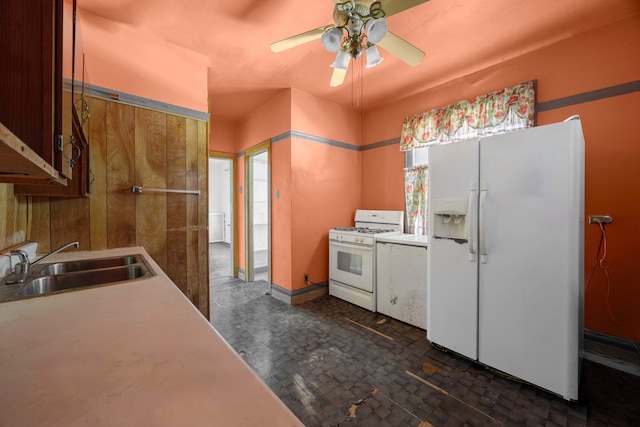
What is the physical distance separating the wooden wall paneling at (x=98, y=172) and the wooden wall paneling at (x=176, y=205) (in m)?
0.44

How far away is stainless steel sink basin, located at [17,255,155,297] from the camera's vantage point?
50.0 inches

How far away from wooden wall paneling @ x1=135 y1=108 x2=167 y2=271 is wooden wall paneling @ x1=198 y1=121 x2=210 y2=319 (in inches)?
11.5

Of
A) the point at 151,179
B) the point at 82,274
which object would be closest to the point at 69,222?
the point at 151,179

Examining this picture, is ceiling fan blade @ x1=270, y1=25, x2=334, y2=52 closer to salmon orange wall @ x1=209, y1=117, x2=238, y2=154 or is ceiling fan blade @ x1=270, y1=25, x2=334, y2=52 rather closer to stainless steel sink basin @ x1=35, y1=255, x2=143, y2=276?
stainless steel sink basin @ x1=35, y1=255, x2=143, y2=276

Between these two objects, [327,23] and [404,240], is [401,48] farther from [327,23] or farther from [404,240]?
[404,240]

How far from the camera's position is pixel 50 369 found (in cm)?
58

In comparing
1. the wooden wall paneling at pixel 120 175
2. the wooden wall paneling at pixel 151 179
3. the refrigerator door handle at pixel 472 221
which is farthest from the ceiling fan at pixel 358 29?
the wooden wall paneling at pixel 120 175

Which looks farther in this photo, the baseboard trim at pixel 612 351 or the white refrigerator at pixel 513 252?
the baseboard trim at pixel 612 351

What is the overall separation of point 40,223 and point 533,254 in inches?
134

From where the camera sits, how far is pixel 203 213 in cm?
250

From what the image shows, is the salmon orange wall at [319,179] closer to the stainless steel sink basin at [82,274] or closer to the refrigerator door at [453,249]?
the refrigerator door at [453,249]

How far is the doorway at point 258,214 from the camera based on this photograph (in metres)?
3.74

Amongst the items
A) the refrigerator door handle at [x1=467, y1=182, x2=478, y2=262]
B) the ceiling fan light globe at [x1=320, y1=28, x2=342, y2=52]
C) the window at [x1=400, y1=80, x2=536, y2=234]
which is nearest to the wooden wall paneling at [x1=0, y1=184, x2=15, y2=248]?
the ceiling fan light globe at [x1=320, y1=28, x2=342, y2=52]

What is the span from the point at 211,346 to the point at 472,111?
10.7 ft
